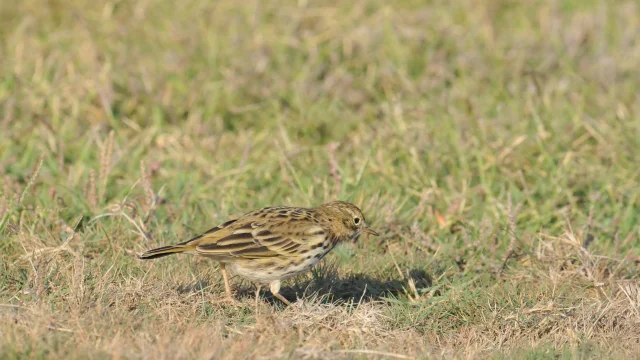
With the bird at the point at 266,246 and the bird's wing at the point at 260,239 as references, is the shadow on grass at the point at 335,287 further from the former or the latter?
the bird's wing at the point at 260,239

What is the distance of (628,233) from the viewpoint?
806 cm

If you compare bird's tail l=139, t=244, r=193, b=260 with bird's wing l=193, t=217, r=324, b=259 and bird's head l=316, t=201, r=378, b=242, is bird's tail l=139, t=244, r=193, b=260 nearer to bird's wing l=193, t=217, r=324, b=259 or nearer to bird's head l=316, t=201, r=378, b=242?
bird's wing l=193, t=217, r=324, b=259

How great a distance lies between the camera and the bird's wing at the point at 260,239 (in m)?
6.32

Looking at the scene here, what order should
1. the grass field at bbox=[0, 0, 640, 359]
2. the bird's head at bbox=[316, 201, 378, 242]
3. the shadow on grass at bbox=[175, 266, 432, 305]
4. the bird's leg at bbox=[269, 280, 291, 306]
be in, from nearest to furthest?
the grass field at bbox=[0, 0, 640, 359]
the bird's leg at bbox=[269, 280, 291, 306]
the bird's head at bbox=[316, 201, 378, 242]
the shadow on grass at bbox=[175, 266, 432, 305]

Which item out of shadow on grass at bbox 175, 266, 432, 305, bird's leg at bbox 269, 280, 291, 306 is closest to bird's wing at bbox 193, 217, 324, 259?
bird's leg at bbox 269, 280, 291, 306

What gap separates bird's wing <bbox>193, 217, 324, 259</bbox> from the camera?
249 inches

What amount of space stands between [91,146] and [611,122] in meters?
4.89

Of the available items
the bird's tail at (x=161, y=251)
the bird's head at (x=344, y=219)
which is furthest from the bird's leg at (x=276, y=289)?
the bird's tail at (x=161, y=251)

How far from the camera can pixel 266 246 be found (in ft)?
20.9

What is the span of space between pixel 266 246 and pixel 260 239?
0.07 meters

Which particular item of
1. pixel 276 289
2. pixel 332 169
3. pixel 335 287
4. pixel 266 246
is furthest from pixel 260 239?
pixel 332 169

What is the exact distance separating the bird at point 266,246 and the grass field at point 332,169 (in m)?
0.23

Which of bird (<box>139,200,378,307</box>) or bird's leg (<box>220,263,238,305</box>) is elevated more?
bird (<box>139,200,378,307</box>)

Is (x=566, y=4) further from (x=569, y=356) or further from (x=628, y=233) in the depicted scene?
(x=569, y=356)
